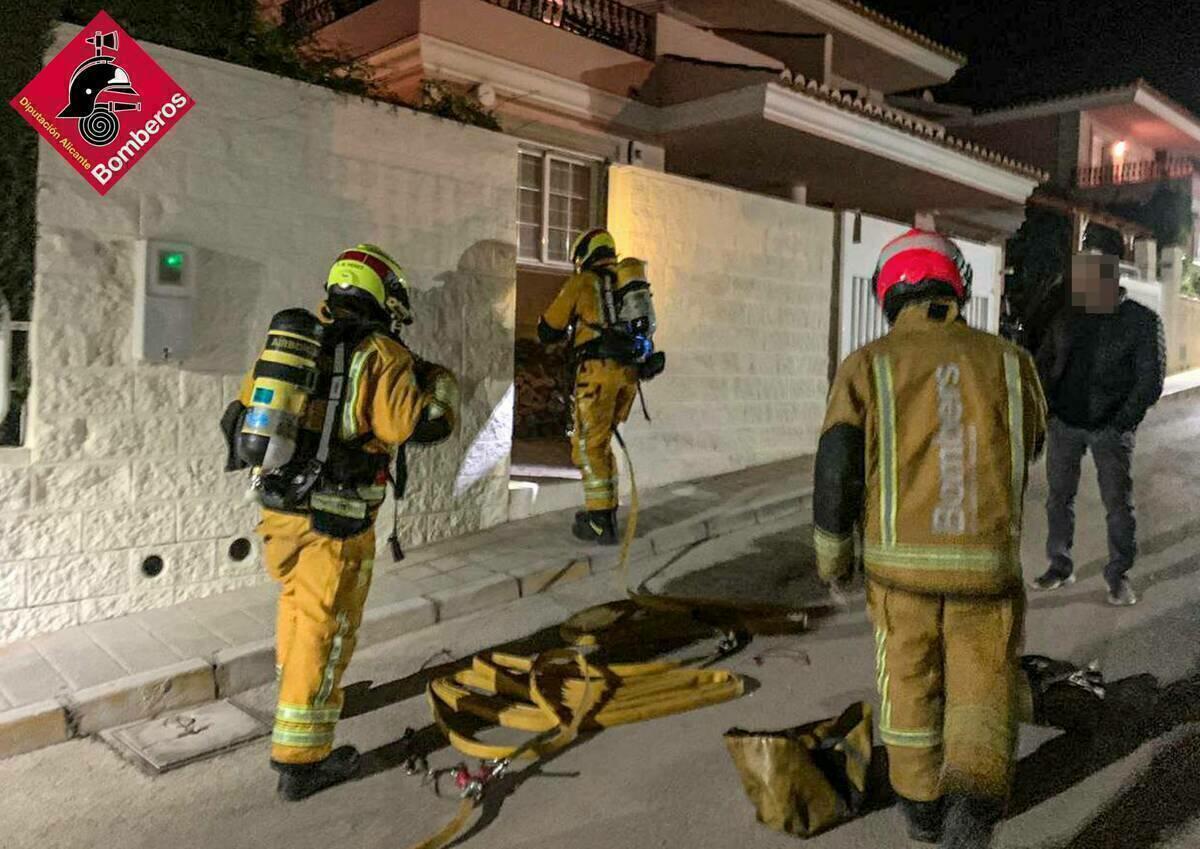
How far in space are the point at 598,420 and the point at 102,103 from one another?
3.61 meters

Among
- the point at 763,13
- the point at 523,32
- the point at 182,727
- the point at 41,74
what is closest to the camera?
the point at 182,727

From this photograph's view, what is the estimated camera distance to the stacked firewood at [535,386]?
36.1ft

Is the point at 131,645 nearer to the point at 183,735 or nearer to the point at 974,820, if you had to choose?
the point at 183,735

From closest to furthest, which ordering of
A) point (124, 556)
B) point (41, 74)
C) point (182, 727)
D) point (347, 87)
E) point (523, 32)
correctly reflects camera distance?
point (182, 727) < point (41, 74) < point (124, 556) < point (347, 87) < point (523, 32)

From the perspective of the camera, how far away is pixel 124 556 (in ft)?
17.2

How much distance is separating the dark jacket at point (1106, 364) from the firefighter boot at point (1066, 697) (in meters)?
2.00

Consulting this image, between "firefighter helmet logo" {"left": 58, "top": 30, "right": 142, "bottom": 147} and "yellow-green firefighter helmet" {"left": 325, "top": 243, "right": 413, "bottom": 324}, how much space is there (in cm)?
231

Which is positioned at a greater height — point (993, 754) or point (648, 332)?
point (648, 332)

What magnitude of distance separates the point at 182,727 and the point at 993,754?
342 centimetres

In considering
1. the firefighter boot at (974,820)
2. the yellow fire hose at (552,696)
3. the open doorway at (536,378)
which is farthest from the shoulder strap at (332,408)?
the open doorway at (536,378)

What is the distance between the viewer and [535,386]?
36.5 ft

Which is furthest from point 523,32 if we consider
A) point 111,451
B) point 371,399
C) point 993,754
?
point 993,754

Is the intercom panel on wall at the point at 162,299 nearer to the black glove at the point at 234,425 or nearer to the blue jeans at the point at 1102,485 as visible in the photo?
the black glove at the point at 234,425

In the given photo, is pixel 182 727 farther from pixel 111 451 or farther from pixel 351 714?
pixel 111 451
